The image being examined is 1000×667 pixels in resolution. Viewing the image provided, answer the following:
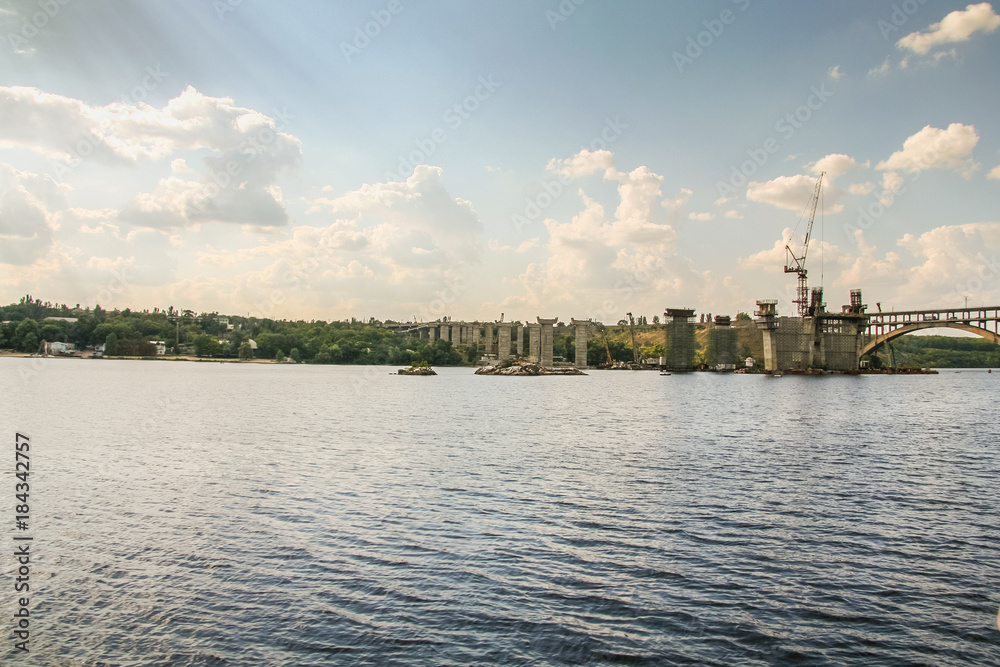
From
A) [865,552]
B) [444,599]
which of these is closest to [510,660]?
[444,599]

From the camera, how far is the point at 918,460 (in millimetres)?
36250

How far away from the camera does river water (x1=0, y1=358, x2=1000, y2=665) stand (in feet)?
41.2

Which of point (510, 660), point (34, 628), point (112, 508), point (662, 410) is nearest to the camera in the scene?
point (510, 660)

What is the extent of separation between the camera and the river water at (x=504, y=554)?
1255 cm

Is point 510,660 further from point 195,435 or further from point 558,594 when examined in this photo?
point 195,435

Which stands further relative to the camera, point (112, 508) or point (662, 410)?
point (662, 410)

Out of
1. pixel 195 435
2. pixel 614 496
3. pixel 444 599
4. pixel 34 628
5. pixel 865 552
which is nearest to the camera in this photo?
pixel 34 628

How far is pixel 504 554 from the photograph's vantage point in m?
18.0

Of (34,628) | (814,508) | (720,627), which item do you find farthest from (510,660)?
(814,508)

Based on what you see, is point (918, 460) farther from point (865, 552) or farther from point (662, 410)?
point (662, 410)

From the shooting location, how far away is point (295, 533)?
1998 cm

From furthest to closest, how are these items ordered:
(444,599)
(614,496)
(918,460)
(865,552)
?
(918,460)
(614,496)
(865,552)
(444,599)

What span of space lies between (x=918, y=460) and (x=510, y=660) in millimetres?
35242

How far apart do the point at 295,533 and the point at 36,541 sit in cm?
783
